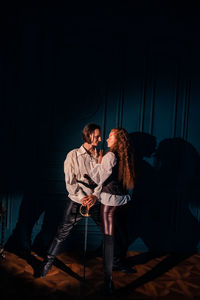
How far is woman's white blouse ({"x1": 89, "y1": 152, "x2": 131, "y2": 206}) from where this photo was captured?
267 cm

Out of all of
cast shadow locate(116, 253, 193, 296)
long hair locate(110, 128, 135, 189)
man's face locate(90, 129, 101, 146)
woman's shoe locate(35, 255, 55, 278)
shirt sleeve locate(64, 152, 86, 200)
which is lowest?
cast shadow locate(116, 253, 193, 296)

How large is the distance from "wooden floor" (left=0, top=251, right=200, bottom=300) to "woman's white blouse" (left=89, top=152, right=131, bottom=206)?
0.93m

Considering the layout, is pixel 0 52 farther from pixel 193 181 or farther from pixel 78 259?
pixel 193 181

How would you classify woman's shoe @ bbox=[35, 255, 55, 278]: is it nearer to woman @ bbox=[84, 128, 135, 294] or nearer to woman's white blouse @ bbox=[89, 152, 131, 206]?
woman @ bbox=[84, 128, 135, 294]

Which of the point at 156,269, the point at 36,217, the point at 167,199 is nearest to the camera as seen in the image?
the point at 156,269

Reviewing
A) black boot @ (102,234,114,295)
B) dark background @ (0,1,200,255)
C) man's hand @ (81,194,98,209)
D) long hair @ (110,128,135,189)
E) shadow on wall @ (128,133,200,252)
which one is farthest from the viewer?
shadow on wall @ (128,133,200,252)

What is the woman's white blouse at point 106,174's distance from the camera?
2.67 m

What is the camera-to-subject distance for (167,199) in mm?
3893

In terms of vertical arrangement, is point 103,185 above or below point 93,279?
above

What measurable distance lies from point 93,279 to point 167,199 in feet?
5.07

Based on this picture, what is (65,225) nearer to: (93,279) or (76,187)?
(76,187)

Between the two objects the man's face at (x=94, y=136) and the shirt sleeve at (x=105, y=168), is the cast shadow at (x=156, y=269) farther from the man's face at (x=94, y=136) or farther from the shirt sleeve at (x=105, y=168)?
the man's face at (x=94, y=136)

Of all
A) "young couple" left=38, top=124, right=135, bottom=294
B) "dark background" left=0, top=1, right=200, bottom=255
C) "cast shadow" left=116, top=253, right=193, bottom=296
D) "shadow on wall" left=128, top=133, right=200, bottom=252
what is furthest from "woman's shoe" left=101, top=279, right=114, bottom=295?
"shadow on wall" left=128, top=133, right=200, bottom=252

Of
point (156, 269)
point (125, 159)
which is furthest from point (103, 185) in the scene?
point (156, 269)
